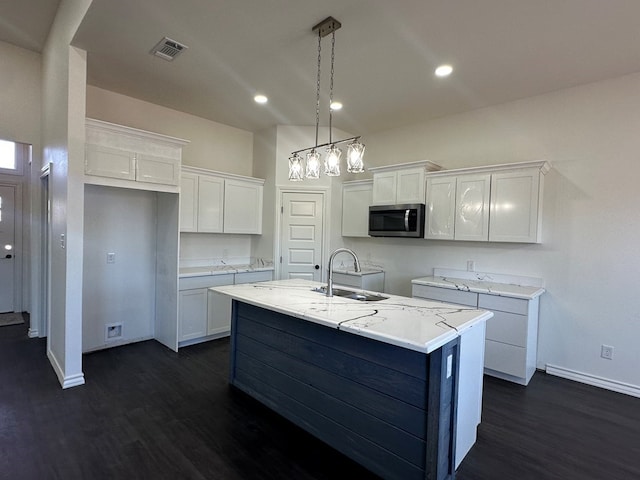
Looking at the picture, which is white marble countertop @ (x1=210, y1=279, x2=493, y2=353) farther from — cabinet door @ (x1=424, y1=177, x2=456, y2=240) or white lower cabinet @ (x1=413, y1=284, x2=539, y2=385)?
cabinet door @ (x1=424, y1=177, x2=456, y2=240)

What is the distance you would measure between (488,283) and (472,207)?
0.91 meters

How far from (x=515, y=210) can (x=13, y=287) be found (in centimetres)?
735

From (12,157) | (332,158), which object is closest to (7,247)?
(12,157)

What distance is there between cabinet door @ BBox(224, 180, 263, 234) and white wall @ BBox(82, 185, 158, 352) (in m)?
0.93

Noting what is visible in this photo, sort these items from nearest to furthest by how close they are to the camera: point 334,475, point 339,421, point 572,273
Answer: point 334,475 < point 339,421 < point 572,273

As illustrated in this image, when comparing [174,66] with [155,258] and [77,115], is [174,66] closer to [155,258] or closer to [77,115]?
[77,115]

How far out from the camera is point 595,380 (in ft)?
10.8

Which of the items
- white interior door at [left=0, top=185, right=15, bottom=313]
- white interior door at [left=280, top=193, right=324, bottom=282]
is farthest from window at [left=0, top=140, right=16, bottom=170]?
white interior door at [left=280, top=193, right=324, bottom=282]

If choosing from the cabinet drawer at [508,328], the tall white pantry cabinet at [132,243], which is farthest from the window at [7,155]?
the cabinet drawer at [508,328]

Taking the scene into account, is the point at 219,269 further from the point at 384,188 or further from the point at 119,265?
the point at 384,188

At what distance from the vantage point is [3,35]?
3.55m

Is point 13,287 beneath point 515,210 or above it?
beneath

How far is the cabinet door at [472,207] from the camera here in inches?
145

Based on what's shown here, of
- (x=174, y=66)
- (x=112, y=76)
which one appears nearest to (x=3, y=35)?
(x=112, y=76)
